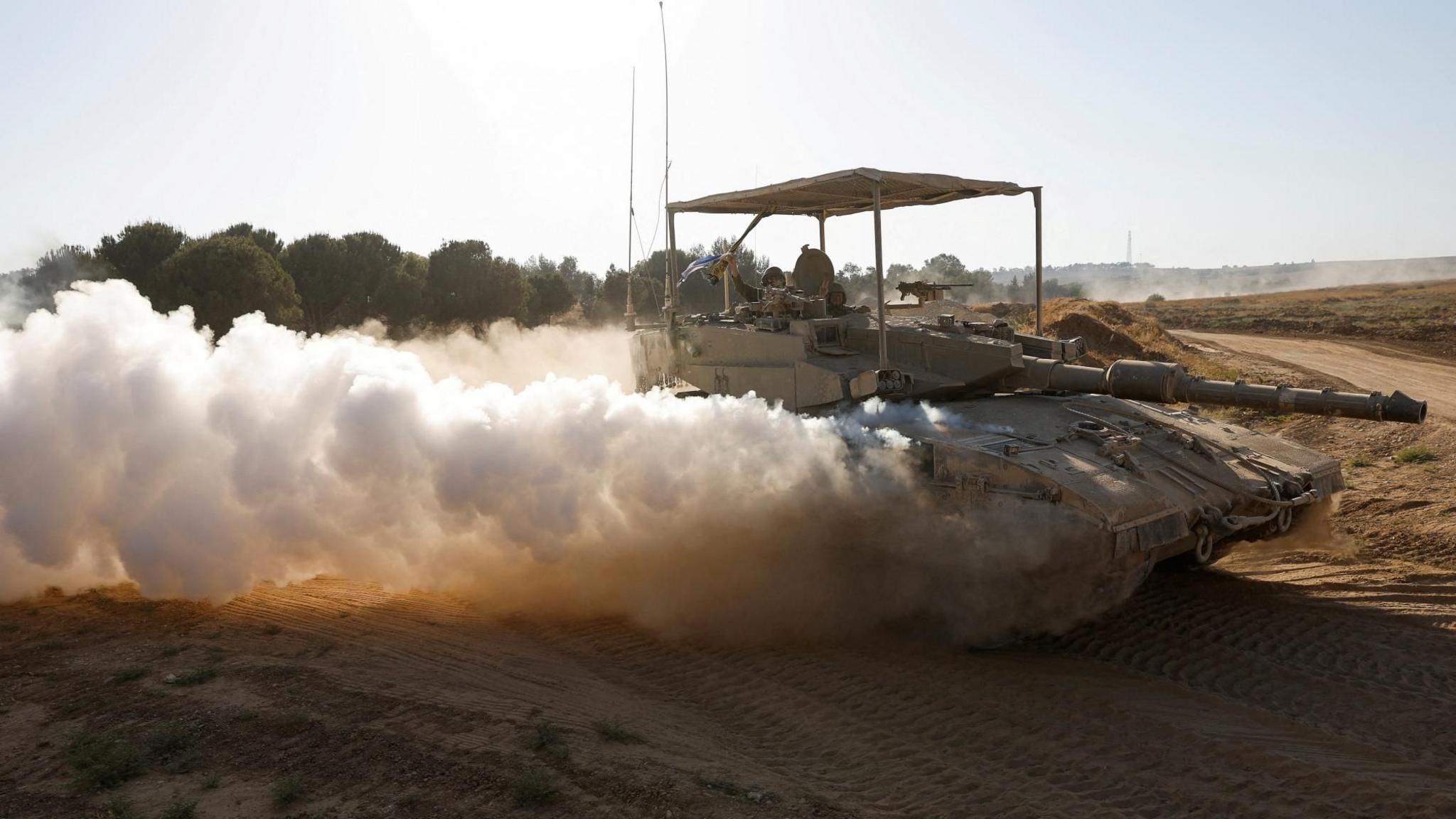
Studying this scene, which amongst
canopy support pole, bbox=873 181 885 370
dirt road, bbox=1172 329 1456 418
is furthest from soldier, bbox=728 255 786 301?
dirt road, bbox=1172 329 1456 418

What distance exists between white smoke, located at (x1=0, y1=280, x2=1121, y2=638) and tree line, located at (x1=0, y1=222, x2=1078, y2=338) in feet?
41.9

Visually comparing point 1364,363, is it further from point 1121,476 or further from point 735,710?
point 735,710

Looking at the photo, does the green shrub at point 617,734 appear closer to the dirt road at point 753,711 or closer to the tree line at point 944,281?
the dirt road at point 753,711

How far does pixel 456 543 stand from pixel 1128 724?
19.0ft

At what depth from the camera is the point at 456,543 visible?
9.57 metres

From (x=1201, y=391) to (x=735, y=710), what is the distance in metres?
5.14

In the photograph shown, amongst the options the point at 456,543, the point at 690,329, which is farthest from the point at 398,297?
the point at 456,543

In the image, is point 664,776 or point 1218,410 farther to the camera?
point 1218,410

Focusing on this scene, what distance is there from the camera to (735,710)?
7715 millimetres

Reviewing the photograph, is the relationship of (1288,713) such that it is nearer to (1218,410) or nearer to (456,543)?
(456,543)

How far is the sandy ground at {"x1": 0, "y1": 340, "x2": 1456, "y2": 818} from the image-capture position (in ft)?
19.6

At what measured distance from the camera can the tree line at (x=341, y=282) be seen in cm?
2870

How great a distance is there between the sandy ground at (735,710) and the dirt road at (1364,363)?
12607 mm

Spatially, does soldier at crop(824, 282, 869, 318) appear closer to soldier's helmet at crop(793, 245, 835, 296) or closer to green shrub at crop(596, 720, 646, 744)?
soldier's helmet at crop(793, 245, 835, 296)
